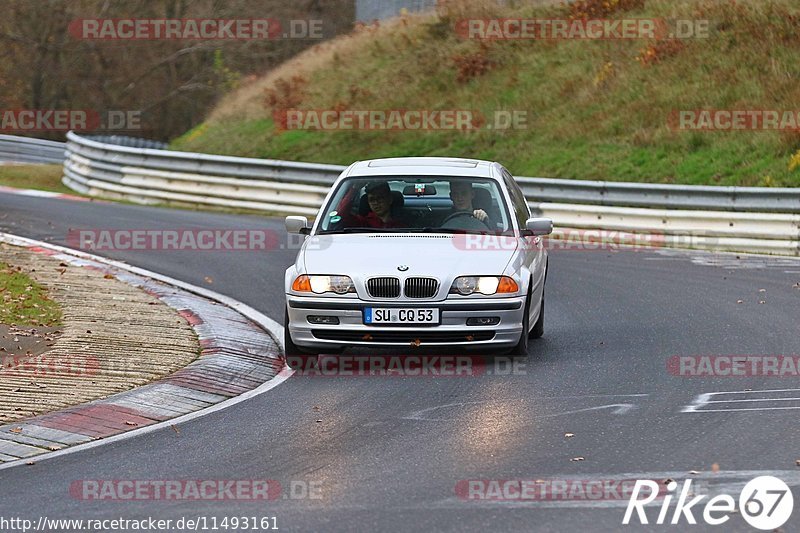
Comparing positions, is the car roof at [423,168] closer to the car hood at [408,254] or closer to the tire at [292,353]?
the car hood at [408,254]

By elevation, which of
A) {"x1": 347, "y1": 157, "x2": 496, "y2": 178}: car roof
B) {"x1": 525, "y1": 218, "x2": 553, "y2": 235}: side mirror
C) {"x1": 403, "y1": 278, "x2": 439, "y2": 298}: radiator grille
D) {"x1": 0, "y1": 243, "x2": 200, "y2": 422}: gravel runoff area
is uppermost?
{"x1": 347, "y1": 157, "x2": 496, "y2": 178}: car roof

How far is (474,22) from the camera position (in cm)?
3388

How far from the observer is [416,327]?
1014cm

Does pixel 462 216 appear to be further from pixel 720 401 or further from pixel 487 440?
pixel 487 440

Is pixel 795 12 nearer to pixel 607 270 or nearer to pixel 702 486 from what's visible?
pixel 607 270

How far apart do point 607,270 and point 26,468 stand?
1074 centimetres

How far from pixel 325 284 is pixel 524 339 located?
1.67 meters

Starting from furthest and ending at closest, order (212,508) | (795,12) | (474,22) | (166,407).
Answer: (474,22) < (795,12) < (166,407) < (212,508)

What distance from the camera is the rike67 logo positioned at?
6094 millimetres

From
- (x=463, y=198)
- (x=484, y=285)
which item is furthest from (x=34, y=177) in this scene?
(x=484, y=285)

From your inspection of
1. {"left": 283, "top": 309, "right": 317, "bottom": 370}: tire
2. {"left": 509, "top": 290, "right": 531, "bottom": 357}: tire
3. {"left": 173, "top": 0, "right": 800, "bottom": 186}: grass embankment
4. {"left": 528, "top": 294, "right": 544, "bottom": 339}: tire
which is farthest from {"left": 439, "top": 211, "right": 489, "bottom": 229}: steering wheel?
{"left": 173, "top": 0, "right": 800, "bottom": 186}: grass embankment

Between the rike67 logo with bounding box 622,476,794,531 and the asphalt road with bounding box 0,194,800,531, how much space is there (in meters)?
0.06

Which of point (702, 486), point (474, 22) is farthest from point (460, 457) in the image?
point (474, 22)

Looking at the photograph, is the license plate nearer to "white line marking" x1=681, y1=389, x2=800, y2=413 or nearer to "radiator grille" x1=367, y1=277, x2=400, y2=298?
"radiator grille" x1=367, y1=277, x2=400, y2=298
